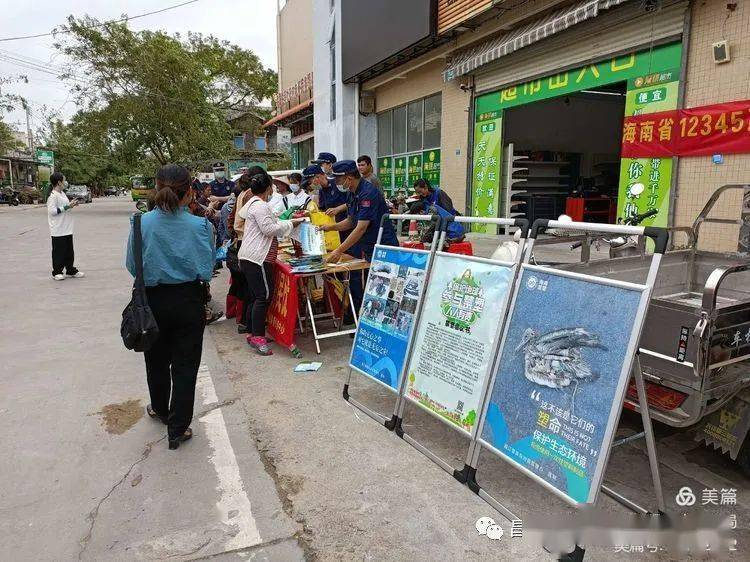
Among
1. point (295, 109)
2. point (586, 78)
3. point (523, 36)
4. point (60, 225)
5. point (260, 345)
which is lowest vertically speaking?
point (260, 345)

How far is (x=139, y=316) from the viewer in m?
3.11

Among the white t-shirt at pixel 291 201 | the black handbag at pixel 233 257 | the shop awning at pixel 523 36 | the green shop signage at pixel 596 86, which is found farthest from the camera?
the shop awning at pixel 523 36

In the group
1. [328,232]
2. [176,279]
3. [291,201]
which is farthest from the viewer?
[291,201]

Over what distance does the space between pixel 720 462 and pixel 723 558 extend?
1016mm

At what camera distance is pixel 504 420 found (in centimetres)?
272

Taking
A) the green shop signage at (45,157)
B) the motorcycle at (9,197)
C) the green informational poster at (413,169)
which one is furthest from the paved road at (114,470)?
the green shop signage at (45,157)

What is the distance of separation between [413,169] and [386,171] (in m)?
1.97

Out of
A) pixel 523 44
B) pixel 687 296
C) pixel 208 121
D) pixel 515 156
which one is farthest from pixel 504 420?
pixel 208 121

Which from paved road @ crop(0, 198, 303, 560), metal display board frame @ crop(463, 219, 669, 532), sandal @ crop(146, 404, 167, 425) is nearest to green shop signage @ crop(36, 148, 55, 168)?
paved road @ crop(0, 198, 303, 560)

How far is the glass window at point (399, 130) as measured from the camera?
52.3ft

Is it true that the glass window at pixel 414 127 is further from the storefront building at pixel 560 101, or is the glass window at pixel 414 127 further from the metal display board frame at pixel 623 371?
the metal display board frame at pixel 623 371

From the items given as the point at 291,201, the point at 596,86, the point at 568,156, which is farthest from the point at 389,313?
the point at 568,156

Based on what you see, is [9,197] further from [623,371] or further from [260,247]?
[623,371]

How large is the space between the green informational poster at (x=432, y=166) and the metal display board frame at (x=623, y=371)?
11390 millimetres
